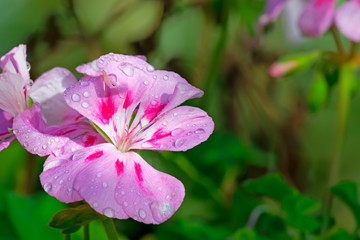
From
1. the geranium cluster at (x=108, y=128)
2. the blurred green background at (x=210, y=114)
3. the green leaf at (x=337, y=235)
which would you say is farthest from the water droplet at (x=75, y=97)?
the green leaf at (x=337, y=235)

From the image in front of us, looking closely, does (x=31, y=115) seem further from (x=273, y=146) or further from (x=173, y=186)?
(x=273, y=146)

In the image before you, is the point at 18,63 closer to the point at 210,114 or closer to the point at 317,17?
the point at 317,17

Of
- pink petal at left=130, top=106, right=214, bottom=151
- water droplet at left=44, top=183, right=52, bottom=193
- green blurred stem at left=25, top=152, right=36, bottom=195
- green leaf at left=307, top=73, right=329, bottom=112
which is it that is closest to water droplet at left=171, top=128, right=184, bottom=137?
pink petal at left=130, top=106, right=214, bottom=151

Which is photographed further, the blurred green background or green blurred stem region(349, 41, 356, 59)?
the blurred green background

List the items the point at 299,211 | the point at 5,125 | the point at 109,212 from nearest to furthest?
the point at 109,212 → the point at 5,125 → the point at 299,211

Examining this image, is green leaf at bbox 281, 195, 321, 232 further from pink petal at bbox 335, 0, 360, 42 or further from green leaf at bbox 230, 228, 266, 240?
pink petal at bbox 335, 0, 360, 42

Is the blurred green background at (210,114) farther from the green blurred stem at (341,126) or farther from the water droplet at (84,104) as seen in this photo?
the water droplet at (84,104)

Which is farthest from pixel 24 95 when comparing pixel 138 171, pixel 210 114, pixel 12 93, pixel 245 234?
pixel 210 114
